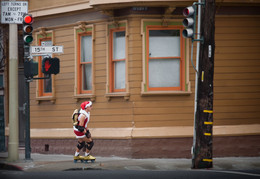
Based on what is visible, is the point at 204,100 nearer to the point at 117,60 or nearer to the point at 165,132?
the point at 165,132

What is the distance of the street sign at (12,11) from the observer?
15.7 meters

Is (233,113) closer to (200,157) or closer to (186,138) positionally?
(186,138)

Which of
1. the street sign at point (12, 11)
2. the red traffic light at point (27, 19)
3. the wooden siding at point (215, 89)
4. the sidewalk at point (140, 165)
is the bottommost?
the sidewalk at point (140, 165)

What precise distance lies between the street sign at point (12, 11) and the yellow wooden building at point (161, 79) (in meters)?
1.02

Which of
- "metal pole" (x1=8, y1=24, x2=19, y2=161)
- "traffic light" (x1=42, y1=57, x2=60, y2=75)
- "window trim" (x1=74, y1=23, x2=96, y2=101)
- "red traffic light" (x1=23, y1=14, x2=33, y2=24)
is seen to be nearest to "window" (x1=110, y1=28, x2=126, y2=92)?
"window trim" (x1=74, y1=23, x2=96, y2=101)

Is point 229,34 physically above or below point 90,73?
above

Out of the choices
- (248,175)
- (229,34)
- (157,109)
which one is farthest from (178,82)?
(248,175)

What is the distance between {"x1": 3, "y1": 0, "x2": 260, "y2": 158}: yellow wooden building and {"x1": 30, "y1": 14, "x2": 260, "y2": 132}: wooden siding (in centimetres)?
3

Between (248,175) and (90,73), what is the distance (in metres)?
7.47

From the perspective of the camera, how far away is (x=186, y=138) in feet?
53.2

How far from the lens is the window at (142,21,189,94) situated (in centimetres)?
1647

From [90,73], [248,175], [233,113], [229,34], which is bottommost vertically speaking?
[248,175]

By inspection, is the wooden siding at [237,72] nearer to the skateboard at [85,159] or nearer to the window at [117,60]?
the window at [117,60]

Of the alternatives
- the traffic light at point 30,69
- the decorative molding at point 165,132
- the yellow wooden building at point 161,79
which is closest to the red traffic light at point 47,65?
the traffic light at point 30,69
